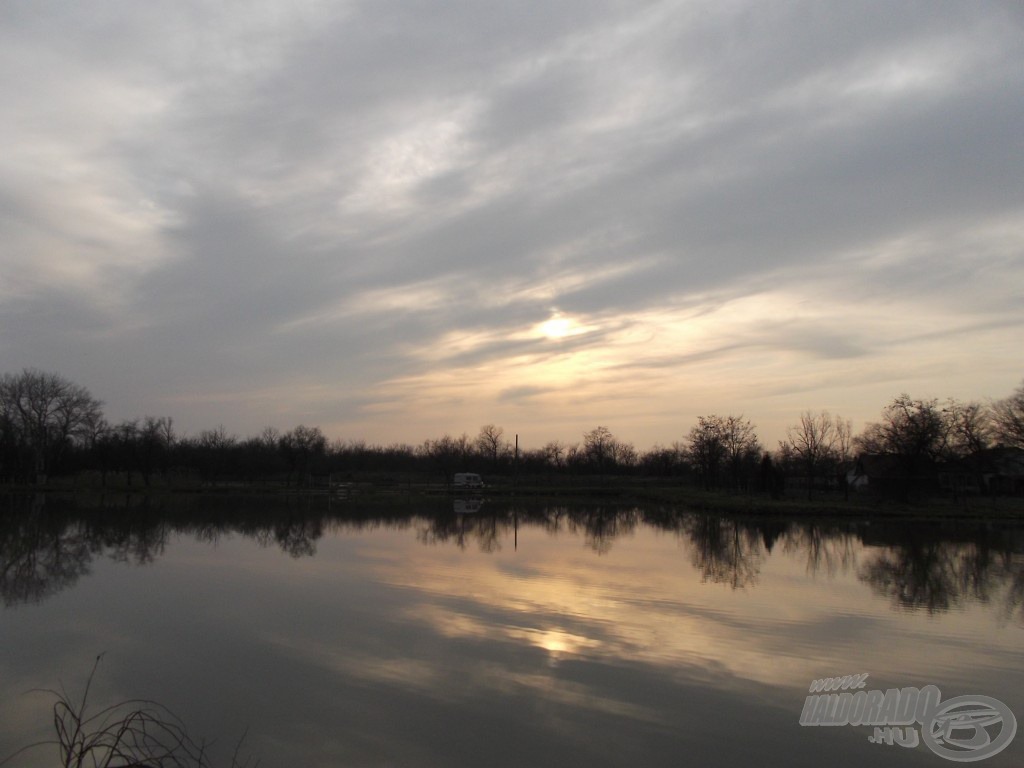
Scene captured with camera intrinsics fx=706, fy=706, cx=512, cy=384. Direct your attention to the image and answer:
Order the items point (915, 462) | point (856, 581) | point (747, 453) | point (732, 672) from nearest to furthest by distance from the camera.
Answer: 1. point (732, 672)
2. point (856, 581)
3. point (915, 462)
4. point (747, 453)

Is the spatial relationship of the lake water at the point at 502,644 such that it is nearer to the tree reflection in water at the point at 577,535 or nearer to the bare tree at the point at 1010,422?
the tree reflection in water at the point at 577,535

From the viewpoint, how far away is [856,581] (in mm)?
16516

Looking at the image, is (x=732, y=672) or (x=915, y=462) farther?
(x=915, y=462)

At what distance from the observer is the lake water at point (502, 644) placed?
22.1ft

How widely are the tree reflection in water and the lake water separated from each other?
206 millimetres

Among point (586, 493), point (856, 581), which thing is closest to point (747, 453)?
point (586, 493)

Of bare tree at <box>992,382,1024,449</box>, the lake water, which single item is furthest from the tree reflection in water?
bare tree at <box>992,382,1024,449</box>

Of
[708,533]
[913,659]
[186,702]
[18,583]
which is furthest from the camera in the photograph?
[708,533]

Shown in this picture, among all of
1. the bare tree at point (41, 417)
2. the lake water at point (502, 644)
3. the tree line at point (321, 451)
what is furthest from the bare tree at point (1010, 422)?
the bare tree at point (41, 417)

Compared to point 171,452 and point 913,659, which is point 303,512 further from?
point 171,452

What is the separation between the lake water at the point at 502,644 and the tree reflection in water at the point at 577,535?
206 mm

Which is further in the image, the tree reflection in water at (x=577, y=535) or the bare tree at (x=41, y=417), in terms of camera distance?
the bare tree at (x=41, y=417)

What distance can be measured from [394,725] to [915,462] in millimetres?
42822

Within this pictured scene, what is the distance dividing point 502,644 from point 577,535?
17898 millimetres
